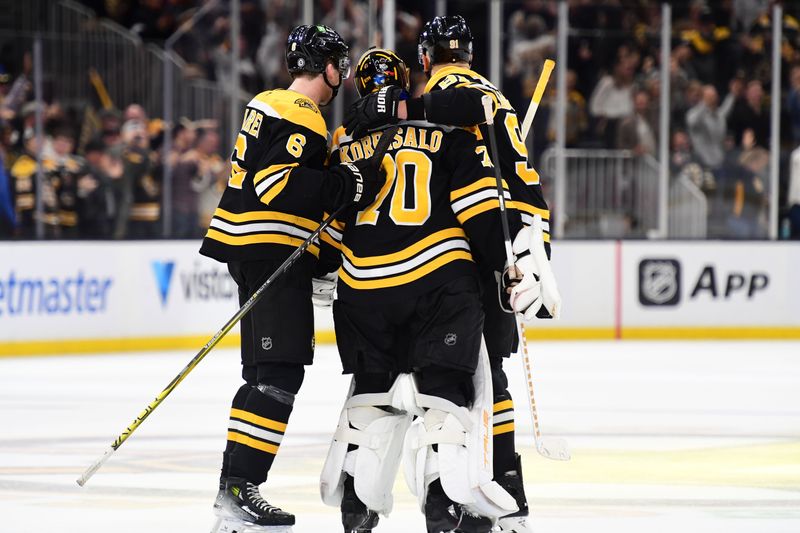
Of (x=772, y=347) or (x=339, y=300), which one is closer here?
(x=339, y=300)

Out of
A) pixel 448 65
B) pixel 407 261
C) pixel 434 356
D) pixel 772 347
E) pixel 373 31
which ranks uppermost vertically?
pixel 373 31

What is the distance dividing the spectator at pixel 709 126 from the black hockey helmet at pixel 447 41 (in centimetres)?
796

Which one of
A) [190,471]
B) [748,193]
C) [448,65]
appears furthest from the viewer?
[748,193]

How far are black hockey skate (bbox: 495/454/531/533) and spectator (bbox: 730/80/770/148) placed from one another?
8.20 meters

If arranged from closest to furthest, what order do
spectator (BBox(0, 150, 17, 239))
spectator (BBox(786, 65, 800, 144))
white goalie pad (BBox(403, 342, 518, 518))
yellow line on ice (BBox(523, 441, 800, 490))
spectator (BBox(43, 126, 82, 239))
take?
white goalie pad (BBox(403, 342, 518, 518)) → yellow line on ice (BBox(523, 441, 800, 490)) → spectator (BBox(0, 150, 17, 239)) → spectator (BBox(43, 126, 82, 239)) → spectator (BBox(786, 65, 800, 144))

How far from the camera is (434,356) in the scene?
365 centimetres

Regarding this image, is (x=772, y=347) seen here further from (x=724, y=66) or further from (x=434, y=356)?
(x=434, y=356)

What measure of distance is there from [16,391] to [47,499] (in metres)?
3.15

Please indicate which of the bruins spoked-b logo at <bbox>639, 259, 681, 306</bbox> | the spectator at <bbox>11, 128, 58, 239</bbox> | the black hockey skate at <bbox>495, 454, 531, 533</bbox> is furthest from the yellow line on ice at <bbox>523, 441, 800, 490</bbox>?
the bruins spoked-b logo at <bbox>639, 259, 681, 306</bbox>

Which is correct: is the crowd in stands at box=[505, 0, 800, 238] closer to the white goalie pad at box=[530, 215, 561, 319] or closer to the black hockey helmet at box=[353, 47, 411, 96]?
the black hockey helmet at box=[353, 47, 411, 96]

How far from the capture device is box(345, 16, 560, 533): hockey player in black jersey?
370 centimetres

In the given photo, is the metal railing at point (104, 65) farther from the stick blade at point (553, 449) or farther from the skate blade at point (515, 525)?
the skate blade at point (515, 525)

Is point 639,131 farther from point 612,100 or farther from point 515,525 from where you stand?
point 515,525

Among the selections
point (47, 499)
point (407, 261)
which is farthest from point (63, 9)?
point (407, 261)
